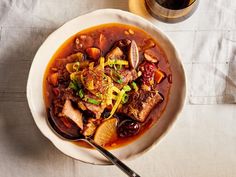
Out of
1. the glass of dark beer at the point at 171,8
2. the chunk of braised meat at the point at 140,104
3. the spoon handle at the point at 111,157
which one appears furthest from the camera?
the glass of dark beer at the point at 171,8

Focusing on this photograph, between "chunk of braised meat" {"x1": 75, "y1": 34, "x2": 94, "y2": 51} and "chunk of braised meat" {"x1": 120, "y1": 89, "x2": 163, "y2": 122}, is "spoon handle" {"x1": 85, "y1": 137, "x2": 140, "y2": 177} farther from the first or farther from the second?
"chunk of braised meat" {"x1": 75, "y1": 34, "x2": 94, "y2": 51}

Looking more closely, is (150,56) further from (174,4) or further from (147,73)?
(174,4)

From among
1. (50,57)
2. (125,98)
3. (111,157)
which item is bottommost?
(111,157)

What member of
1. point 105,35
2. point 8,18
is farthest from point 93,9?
point 8,18

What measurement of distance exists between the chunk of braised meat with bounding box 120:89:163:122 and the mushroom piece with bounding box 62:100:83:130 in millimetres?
159

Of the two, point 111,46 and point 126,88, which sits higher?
A: point 111,46

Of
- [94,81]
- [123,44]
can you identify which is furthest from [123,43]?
[94,81]

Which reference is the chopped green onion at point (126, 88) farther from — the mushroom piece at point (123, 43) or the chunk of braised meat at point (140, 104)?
the mushroom piece at point (123, 43)

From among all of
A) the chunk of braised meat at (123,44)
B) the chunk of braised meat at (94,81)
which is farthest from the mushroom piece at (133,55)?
the chunk of braised meat at (94,81)

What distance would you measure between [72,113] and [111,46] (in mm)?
308

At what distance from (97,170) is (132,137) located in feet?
0.71

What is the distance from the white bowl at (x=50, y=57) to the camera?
1695mm

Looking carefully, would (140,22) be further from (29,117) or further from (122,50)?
(29,117)

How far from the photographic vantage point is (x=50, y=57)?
5.80ft
